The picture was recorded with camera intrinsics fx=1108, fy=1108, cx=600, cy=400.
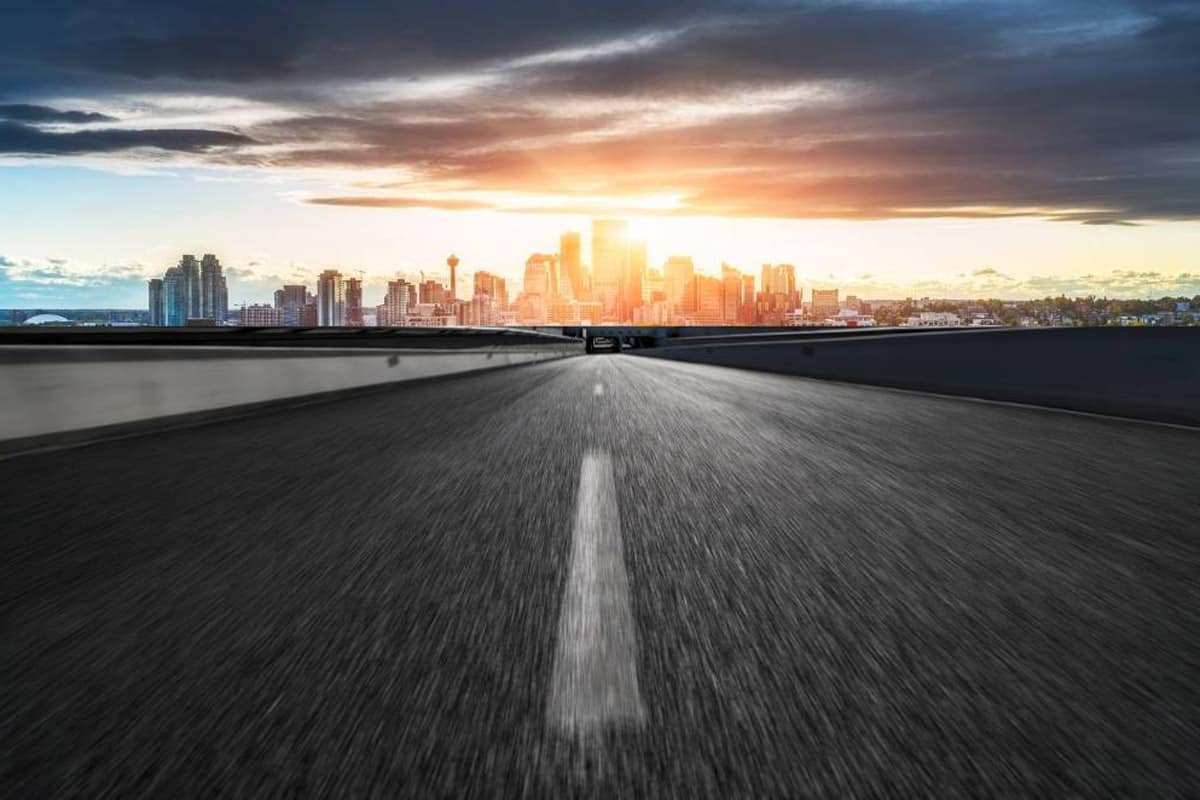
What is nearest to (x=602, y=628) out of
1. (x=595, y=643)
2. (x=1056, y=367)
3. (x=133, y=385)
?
(x=595, y=643)

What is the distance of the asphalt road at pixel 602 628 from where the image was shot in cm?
292

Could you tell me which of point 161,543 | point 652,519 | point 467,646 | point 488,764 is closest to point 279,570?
point 161,543

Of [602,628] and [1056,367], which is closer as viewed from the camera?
[602,628]

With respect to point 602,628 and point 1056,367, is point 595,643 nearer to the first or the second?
point 602,628

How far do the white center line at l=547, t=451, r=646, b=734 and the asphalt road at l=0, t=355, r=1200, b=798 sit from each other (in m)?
0.02

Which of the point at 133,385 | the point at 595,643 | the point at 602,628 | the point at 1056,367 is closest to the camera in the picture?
the point at 595,643

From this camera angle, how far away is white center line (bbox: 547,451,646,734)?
3.28 m

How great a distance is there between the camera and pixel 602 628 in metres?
4.15

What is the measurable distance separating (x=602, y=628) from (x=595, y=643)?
0.20m

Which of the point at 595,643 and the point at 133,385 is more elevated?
the point at 133,385

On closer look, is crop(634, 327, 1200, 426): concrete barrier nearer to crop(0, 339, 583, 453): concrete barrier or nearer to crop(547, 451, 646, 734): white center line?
crop(547, 451, 646, 734): white center line

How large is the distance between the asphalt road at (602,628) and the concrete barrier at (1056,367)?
2952 mm

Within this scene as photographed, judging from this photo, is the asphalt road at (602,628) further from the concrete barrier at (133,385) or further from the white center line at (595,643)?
the concrete barrier at (133,385)

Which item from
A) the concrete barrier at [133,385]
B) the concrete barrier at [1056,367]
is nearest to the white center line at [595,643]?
the concrete barrier at [133,385]
